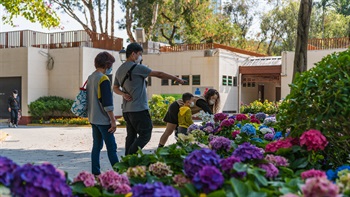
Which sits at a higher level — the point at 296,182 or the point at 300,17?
the point at 300,17

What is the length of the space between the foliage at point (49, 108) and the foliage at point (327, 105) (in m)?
22.1

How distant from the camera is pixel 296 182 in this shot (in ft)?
8.52

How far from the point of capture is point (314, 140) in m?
3.26

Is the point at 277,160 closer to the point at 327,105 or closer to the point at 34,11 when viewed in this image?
the point at 327,105

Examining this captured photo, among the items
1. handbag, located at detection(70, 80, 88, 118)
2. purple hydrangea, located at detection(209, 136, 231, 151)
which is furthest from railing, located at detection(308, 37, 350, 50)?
purple hydrangea, located at detection(209, 136, 231, 151)

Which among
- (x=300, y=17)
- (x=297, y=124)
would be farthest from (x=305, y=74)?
(x=300, y=17)

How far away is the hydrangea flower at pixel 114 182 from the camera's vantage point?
260 cm

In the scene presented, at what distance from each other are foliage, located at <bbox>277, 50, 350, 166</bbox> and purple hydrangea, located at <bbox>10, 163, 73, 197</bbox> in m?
2.00

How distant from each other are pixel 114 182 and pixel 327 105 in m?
1.68

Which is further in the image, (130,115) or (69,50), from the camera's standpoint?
(69,50)

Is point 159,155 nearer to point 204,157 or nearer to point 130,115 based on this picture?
point 204,157

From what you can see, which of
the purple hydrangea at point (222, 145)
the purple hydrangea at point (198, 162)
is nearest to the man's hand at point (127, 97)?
the purple hydrangea at point (222, 145)

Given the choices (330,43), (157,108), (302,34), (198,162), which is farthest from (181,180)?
(330,43)

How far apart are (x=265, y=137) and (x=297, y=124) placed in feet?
4.63
